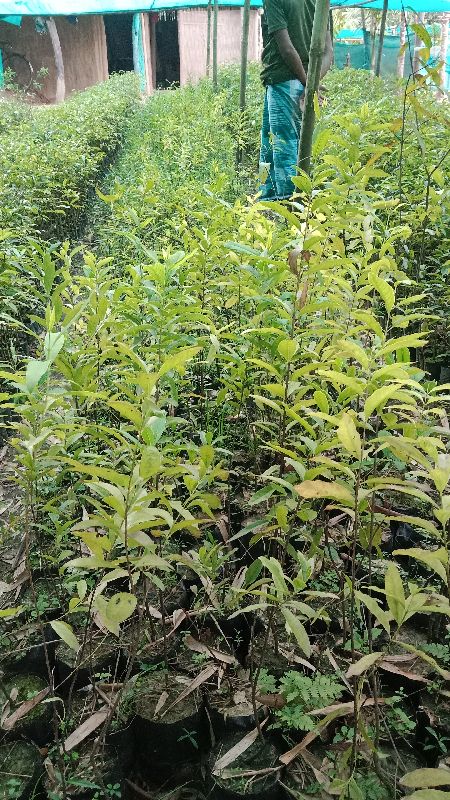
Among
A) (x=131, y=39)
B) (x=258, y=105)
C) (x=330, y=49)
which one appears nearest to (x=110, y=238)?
(x=330, y=49)

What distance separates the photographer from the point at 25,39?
20.1 m

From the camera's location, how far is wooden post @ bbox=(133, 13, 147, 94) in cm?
2140

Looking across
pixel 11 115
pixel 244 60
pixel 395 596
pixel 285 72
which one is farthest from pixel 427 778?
pixel 11 115

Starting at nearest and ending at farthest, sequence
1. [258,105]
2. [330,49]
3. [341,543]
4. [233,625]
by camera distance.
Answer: [233,625] → [341,543] → [330,49] → [258,105]

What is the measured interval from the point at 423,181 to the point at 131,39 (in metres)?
23.6

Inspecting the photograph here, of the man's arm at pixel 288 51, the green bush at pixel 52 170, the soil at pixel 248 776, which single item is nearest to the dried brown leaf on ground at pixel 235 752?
the soil at pixel 248 776

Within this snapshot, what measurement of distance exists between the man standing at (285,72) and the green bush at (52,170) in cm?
168

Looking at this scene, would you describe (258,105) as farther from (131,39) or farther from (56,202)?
(131,39)

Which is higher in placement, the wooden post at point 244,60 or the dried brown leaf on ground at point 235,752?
the wooden post at point 244,60

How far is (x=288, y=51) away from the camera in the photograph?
523 centimetres

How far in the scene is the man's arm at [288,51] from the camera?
520 cm

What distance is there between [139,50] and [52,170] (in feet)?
63.5

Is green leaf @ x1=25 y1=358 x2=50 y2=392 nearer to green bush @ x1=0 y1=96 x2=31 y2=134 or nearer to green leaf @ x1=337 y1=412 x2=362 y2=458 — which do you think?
green leaf @ x1=337 y1=412 x2=362 y2=458

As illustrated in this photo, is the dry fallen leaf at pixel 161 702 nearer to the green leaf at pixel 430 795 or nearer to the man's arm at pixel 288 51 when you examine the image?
the green leaf at pixel 430 795
